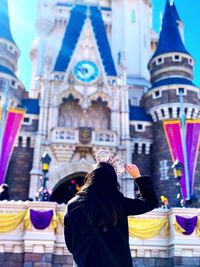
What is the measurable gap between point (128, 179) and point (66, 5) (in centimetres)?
2532

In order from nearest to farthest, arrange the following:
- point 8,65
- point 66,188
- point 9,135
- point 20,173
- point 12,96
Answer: point 9,135 < point 20,173 < point 66,188 < point 12,96 < point 8,65

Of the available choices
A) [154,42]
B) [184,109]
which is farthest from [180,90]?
[154,42]

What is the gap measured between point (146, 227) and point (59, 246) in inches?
96.8

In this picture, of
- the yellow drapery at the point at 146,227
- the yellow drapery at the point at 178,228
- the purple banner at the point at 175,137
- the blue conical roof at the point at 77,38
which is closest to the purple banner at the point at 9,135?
the blue conical roof at the point at 77,38

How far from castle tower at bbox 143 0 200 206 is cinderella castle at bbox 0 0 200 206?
0.23 ft

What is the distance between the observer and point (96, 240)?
8.71ft

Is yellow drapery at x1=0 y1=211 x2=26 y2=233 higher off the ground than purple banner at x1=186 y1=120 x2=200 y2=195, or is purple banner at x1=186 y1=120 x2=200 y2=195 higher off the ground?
purple banner at x1=186 y1=120 x2=200 y2=195

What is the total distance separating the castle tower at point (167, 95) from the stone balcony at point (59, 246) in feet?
45.6

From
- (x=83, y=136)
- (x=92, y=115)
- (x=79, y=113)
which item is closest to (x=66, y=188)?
(x=83, y=136)

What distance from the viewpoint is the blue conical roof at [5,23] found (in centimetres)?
3047

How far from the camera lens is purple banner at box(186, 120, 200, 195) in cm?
2280

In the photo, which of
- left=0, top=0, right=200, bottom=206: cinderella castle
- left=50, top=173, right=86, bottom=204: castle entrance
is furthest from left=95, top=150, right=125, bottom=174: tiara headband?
left=50, top=173, right=86, bottom=204: castle entrance

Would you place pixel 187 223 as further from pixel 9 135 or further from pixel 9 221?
pixel 9 135

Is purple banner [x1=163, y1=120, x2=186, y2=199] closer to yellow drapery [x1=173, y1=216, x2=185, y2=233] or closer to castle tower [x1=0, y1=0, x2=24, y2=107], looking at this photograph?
castle tower [x1=0, y1=0, x2=24, y2=107]
